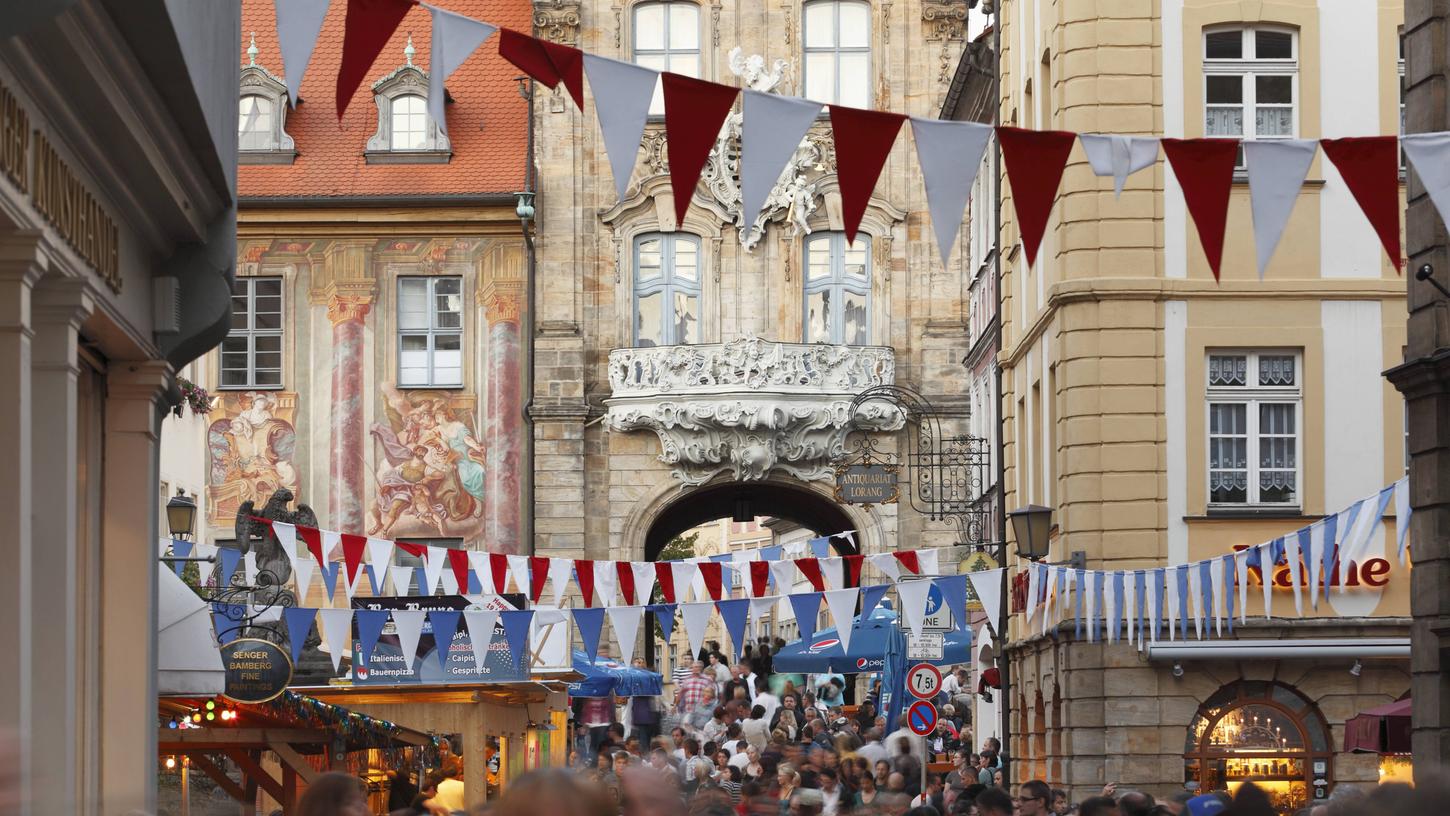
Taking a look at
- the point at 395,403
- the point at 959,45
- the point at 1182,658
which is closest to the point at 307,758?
the point at 1182,658

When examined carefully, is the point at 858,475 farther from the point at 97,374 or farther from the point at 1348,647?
the point at 97,374

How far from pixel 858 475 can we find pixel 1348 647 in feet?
39.5

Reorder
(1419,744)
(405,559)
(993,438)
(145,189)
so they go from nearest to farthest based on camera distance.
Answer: (145,189) < (1419,744) < (993,438) < (405,559)

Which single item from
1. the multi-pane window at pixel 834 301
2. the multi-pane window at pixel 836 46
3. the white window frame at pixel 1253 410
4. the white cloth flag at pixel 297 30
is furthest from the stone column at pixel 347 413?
the white cloth flag at pixel 297 30

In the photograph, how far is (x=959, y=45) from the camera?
4022 cm

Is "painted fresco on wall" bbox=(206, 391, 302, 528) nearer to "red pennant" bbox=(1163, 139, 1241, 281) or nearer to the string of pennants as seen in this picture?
the string of pennants

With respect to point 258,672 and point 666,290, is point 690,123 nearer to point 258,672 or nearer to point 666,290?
point 258,672

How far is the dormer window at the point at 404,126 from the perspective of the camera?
40000 millimetres

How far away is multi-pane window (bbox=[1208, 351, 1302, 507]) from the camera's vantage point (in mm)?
25703

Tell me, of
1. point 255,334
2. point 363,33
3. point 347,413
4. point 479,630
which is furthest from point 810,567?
point 363,33

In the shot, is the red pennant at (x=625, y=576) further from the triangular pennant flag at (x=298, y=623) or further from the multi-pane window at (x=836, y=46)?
the multi-pane window at (x=836, y=46)

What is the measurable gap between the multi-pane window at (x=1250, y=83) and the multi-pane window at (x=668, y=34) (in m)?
15.6

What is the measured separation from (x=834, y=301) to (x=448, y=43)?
2951 cm

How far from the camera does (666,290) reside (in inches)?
1565
